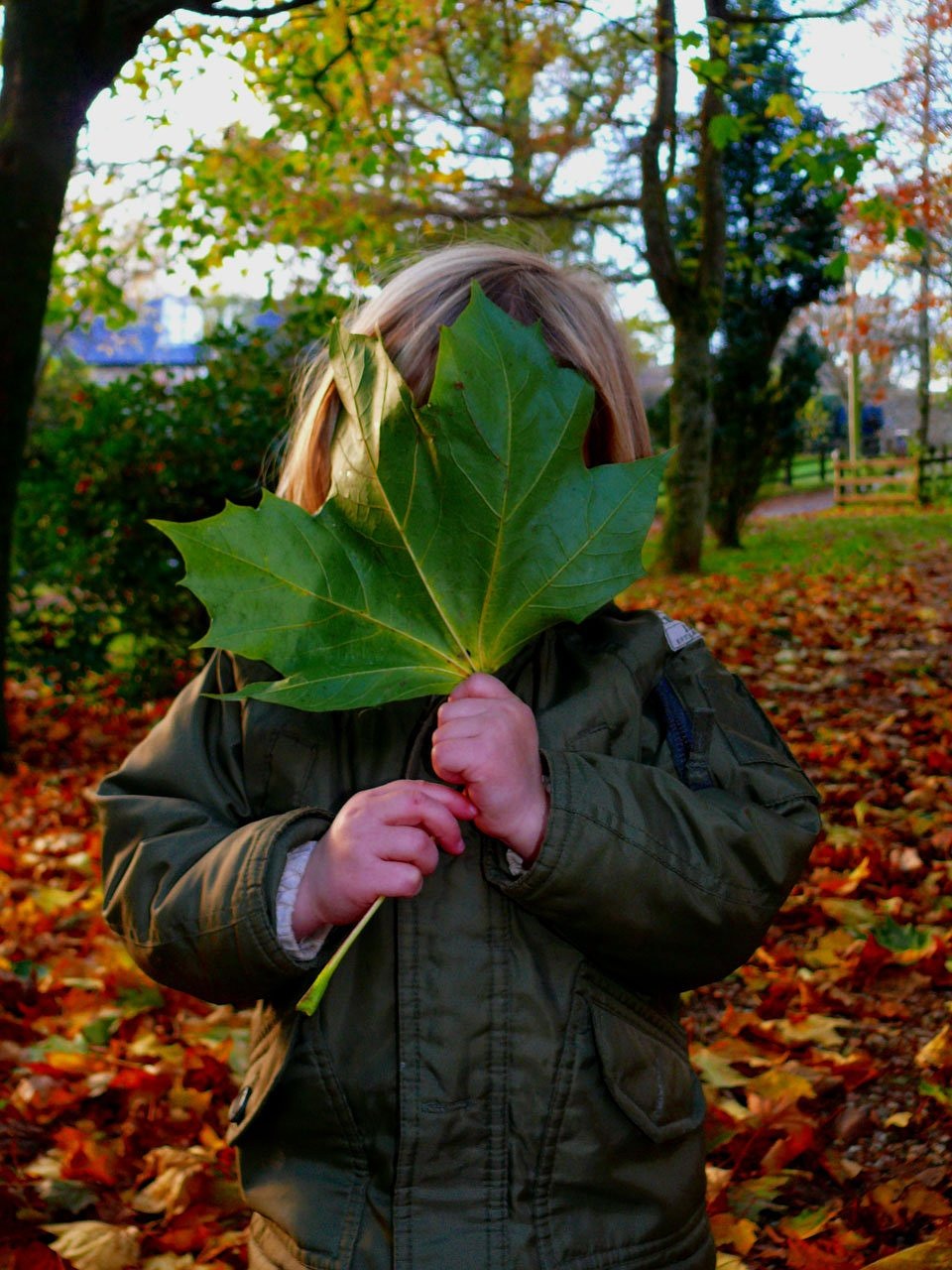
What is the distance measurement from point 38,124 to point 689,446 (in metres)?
7.84

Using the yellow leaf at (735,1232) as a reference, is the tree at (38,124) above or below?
above

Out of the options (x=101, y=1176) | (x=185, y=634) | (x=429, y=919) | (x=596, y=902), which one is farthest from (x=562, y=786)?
(x=185, y=634)

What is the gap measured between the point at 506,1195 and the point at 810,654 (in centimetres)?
567

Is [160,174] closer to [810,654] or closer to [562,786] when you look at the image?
[810,654]

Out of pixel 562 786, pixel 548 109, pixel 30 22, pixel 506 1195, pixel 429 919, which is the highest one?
pixel 548 109

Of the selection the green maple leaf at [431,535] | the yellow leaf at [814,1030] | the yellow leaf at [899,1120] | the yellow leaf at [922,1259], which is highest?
the green maple leaf at [431,535]

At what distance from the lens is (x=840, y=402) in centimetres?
4238

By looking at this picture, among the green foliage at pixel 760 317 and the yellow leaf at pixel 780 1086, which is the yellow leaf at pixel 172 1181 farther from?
the green foliage at pixel 760 317

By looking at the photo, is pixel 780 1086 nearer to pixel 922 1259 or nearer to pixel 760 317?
pixel 922 1259

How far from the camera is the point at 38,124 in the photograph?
196 inches

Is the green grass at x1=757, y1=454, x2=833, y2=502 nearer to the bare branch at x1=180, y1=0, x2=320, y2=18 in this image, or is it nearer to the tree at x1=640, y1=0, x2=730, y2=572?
the tree at x1=640, y1=0, x2=730, y2=572

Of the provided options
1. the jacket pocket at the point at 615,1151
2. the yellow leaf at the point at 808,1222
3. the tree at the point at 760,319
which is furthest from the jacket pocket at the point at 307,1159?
the tree at the point at 760,319

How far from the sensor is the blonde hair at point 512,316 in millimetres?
1636

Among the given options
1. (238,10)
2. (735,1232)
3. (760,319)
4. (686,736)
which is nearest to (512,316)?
(686,736)
